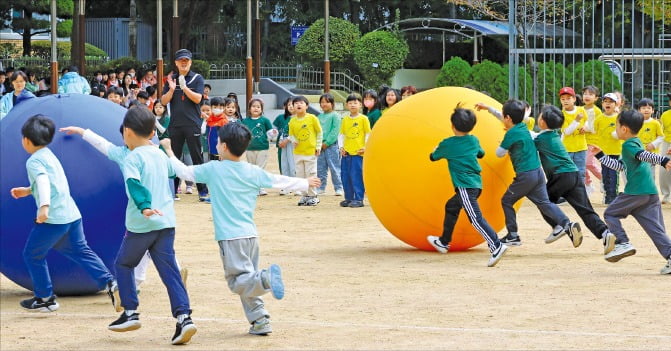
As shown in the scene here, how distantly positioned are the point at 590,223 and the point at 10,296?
5.54 meters

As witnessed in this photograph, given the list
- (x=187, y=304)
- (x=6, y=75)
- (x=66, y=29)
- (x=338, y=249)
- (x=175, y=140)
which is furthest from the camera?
(x=66, y=29)

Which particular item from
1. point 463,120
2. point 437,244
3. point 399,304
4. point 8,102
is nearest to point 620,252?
point 437,244

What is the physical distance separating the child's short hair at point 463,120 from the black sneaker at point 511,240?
4.60ft

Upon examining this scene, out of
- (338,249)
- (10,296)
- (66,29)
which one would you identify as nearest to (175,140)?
(338,249)

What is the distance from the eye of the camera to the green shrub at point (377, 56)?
128 ft

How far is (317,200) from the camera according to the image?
696 inches

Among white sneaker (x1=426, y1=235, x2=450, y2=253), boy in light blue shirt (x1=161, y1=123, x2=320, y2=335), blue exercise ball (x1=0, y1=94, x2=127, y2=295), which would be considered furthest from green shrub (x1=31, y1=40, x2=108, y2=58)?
boy in light blue shirt (x1=161, y1=123, x2=320, y2=335)

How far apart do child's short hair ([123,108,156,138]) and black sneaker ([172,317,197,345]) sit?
135 centimetres

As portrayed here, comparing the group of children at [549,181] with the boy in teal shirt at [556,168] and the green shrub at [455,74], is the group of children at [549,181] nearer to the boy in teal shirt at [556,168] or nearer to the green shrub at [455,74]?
the boy in teal shirt at [556,168]

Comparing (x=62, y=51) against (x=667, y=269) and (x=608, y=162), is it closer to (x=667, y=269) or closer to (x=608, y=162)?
(x=608, y=162)

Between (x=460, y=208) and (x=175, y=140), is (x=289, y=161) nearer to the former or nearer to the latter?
(x=175, y=140)

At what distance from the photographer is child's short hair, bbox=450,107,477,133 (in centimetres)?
1162

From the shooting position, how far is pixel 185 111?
17.0 metres

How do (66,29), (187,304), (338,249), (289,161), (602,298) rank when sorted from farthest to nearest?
(66,29), (289,161), (338,249), (602,298), (187,304)
